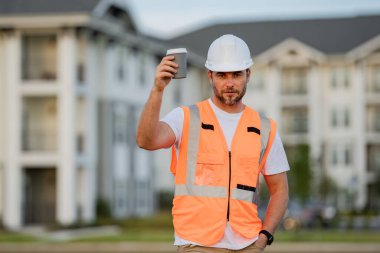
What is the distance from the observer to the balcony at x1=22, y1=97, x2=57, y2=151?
47719 mm

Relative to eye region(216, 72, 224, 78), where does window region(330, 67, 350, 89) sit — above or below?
above

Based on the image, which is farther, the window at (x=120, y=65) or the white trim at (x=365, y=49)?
the white trim at (x=365, y=49)

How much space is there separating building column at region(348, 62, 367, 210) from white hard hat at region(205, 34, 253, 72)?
6649cm

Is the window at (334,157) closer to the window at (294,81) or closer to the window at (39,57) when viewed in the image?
the window at (294,81)

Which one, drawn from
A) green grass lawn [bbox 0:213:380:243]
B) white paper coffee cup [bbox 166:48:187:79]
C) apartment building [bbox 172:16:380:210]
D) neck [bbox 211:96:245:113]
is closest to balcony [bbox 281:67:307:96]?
apartment building [bbox 172:16:380:210]

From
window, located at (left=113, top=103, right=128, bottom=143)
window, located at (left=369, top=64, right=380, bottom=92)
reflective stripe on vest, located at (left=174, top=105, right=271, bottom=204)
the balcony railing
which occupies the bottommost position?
reflective stripe on vest, located at (left=174, top=105, right=271, bottom=204)

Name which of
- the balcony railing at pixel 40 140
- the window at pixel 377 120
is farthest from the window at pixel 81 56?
the window at pixel 377 120

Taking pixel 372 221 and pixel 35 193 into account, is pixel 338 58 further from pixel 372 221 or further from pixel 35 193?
pixel 35 193

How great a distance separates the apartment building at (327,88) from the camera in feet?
236

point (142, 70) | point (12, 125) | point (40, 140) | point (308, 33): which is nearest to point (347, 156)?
point (308, 33)

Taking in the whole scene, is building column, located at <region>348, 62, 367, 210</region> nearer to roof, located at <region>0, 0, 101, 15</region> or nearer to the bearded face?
roof, located at <region>0, 0, 101, 15</region>

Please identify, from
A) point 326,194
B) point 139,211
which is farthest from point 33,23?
point 326,194

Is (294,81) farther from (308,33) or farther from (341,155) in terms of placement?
(341,155)

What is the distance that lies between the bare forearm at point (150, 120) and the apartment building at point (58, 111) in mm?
38891
